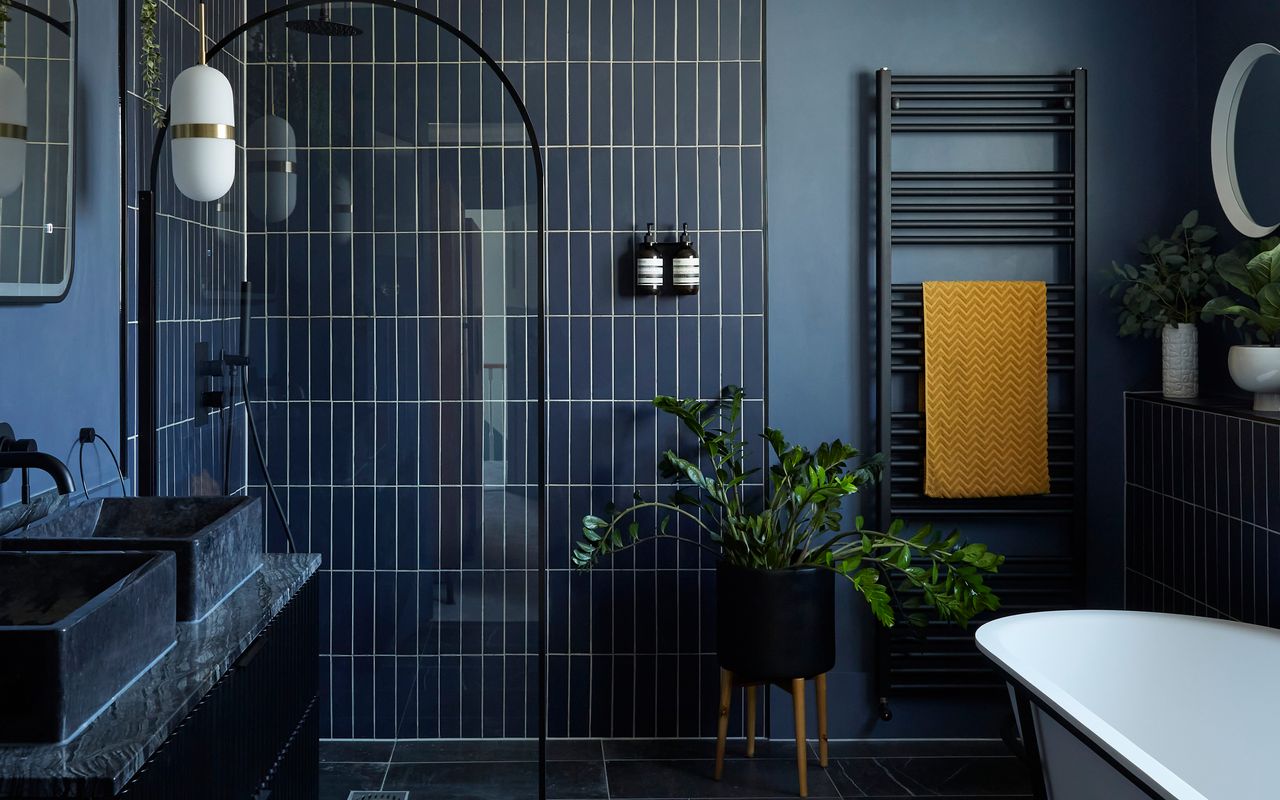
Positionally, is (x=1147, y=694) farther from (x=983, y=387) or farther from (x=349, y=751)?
(x=349, y=751)

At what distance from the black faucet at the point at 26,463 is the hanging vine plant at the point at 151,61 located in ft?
3.12

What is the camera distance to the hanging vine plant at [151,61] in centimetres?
246

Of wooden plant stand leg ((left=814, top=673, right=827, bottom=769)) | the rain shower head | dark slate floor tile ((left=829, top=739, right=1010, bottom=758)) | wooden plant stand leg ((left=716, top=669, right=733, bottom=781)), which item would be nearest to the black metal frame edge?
the rain shower head

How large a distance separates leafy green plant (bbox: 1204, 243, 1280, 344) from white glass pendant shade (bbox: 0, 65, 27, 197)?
2983 millimetres

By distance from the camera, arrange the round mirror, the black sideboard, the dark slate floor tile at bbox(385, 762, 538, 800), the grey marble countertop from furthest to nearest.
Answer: the round mirror, the black sideboard, the dark slate floor tile at bbox(385, 762, 538, 800), the grey marble countertop

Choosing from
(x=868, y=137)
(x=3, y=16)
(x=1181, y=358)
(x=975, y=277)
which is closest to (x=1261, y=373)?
(x=1181, y=358)

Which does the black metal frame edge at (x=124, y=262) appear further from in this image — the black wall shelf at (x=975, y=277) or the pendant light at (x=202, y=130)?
the black wall shelf at (x=975, y=277)

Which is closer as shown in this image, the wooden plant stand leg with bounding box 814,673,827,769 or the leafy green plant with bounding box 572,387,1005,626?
the leafy green plant with bounding box 572,387,1005,626

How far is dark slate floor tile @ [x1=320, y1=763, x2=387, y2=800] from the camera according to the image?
2.45m

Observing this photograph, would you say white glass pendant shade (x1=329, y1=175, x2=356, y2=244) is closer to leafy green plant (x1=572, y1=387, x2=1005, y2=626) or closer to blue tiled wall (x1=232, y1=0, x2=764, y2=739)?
blue tiled wall (x1=232, y1=0, x2=764, y2=739)

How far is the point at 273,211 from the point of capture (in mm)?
2480

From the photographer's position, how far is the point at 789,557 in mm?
3203

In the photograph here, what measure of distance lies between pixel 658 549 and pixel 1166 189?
82.8 inches

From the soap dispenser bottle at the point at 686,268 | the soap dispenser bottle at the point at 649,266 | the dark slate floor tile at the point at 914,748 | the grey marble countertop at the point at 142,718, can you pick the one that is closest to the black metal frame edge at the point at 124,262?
the grey marble countertop at the point at 142,718
